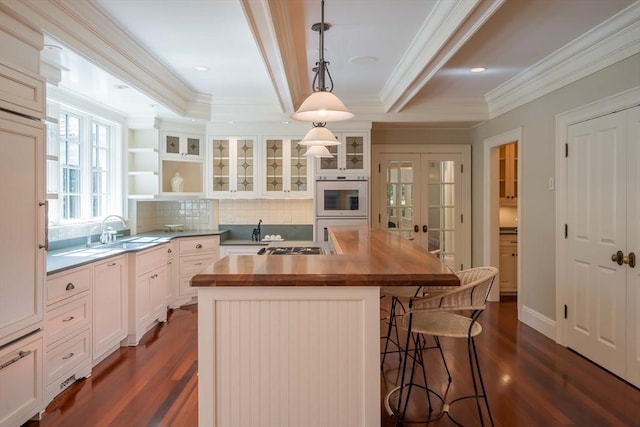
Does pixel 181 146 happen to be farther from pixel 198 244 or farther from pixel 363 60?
pixel 363 60

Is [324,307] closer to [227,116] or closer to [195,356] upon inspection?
[195,356]

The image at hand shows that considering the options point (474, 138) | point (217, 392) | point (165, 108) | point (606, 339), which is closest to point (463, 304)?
point (217, 392)

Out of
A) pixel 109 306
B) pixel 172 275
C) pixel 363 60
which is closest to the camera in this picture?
pixel 109 306

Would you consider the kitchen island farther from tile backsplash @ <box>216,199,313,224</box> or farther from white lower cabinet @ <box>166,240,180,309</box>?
tile backsplash @ <box>216,199,313,224</box>

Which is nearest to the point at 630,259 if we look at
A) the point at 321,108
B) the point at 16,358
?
the point at 321,108

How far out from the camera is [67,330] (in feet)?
8.89

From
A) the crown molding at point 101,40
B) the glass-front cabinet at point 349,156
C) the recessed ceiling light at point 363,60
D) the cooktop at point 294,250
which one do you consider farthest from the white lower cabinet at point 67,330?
the glass-front cabinet at point 349,156

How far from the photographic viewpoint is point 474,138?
18.4 feet

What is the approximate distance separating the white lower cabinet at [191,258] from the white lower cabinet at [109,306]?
1263mm

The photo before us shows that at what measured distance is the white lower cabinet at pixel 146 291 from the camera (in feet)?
11.9

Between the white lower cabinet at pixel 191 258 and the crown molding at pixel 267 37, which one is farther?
the white lower cabinet at pixel 191 258

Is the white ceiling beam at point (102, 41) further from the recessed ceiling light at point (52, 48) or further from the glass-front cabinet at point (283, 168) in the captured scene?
the glass-front cabinet at point (283, 168)

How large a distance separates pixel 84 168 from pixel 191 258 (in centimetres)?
157

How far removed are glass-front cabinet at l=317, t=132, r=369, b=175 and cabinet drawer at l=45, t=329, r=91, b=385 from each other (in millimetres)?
3218
